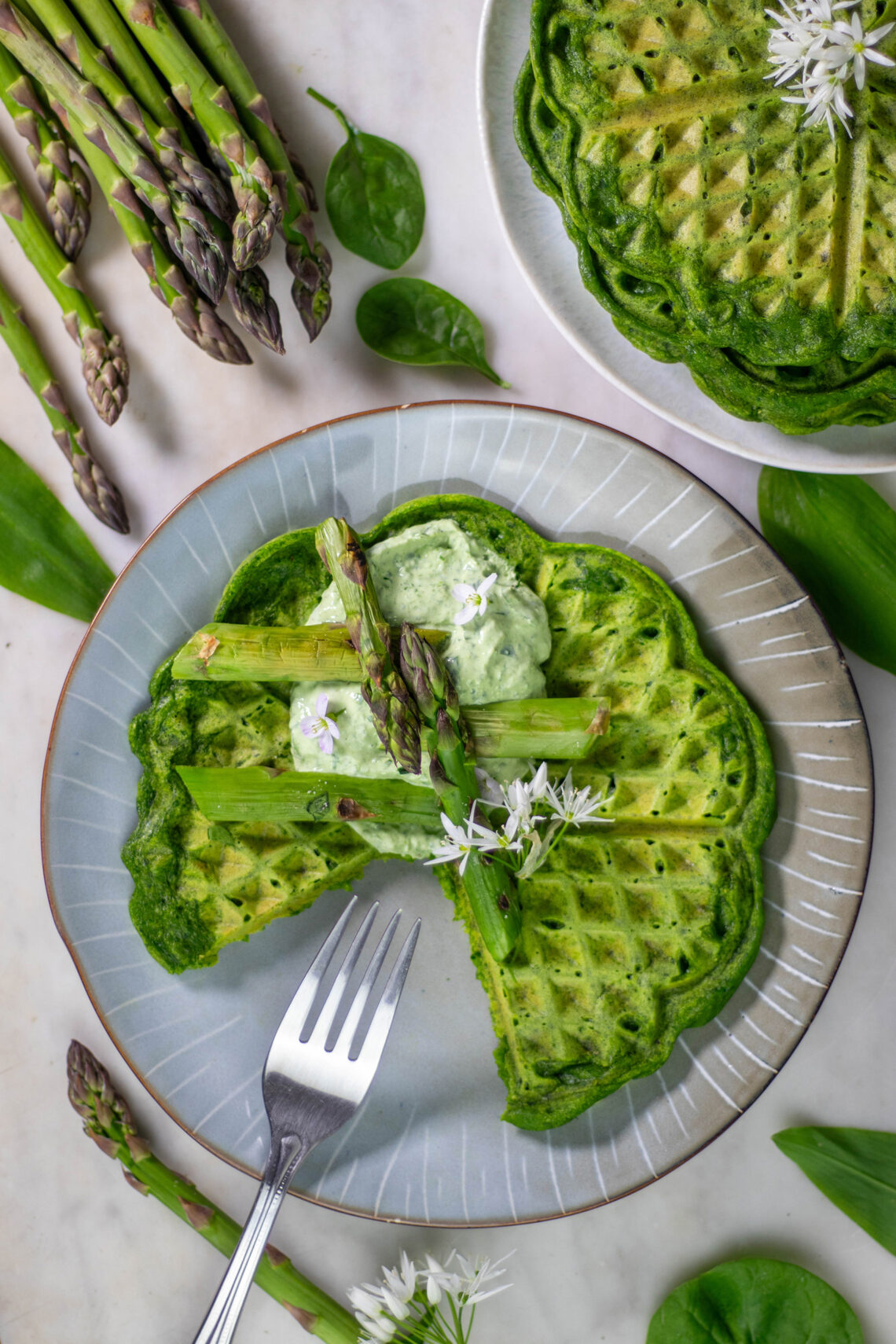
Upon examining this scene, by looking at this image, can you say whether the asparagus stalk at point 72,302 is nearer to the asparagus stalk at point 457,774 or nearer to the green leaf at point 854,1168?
the asparagus stalk at point 457,774

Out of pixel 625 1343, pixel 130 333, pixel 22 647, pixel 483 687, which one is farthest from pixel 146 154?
pixel 625 1343

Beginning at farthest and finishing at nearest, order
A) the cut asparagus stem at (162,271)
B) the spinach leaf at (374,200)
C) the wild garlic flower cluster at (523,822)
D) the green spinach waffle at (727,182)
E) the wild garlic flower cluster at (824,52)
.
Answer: the spinach leaf at (374,200) → the cut asparagus stem at (162,271) → the wild garlic flower cluster at (523,822) → the green spinach waffle at (727,182) → the wild garlic flower cluster at (824,52)

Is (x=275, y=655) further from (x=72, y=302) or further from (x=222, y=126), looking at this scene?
(x=222, y=126)

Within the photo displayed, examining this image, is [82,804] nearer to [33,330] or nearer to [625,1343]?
[33,330]

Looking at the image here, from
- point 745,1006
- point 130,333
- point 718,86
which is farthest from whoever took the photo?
point 130,333

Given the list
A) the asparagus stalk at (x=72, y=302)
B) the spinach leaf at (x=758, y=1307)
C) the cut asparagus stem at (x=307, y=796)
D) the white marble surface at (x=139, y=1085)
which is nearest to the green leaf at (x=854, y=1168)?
the white marble surface at (x=139, y=1085)

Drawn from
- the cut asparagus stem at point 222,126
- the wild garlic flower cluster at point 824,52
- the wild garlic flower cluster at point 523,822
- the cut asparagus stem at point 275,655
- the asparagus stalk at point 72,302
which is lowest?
the wild garlic flower cluster at point 523,822

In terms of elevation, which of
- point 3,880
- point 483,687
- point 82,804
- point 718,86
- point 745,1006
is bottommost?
point 3,880
